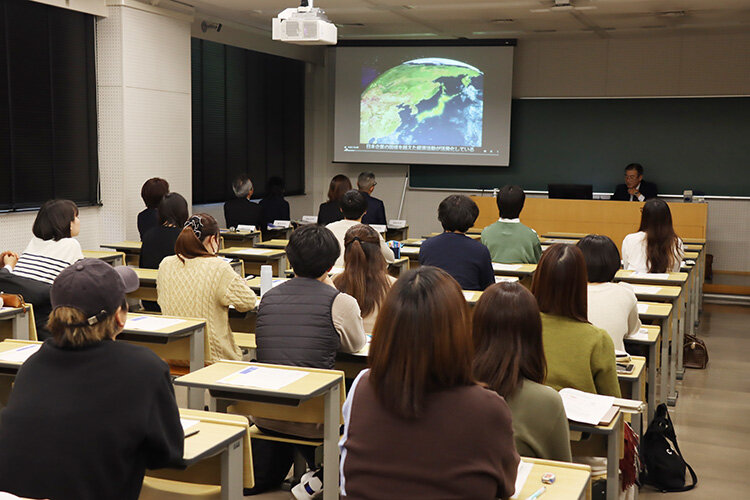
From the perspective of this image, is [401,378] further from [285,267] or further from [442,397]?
[285,267]

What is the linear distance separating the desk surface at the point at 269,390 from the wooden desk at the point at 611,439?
2.93ft

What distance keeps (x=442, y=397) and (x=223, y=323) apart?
8.69 feet

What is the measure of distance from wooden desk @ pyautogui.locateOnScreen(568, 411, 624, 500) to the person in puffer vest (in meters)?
1.14

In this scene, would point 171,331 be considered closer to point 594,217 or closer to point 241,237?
point 241,237

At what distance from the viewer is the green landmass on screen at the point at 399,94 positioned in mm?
10781

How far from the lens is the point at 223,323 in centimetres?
418

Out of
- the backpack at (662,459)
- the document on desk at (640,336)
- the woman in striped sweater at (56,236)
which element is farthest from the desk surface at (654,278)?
the woman in striped sweater at (56,236)

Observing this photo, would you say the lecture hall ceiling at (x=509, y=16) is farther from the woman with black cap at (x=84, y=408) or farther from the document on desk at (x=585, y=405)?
the woman with black cap at (x=84, y=408)

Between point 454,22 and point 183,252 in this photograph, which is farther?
point 454,22

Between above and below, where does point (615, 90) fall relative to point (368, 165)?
above

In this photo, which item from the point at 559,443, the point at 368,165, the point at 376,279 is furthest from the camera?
the point at 368,165

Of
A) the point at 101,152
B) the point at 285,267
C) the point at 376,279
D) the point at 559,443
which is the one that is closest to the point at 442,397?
the point at 559,443

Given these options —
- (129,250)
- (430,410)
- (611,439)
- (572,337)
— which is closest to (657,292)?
(572,337)

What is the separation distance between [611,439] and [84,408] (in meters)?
1.67
